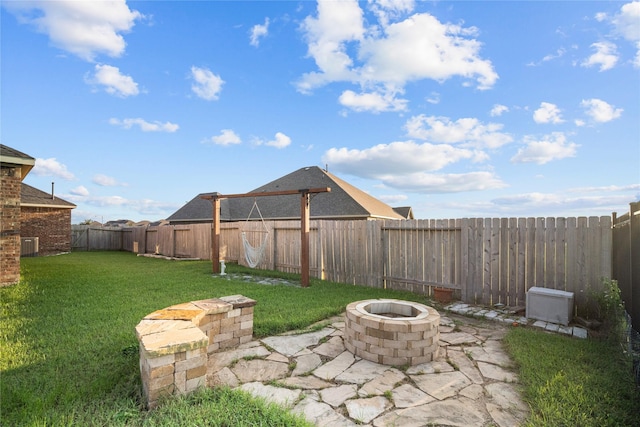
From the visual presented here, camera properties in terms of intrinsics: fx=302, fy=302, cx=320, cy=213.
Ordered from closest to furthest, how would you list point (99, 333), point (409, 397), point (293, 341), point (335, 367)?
1. point (409, 397)
2. point (335, 367)
3. point (293, 341)
4. point (99, 333)

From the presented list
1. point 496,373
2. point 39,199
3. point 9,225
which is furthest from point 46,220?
point 496,373

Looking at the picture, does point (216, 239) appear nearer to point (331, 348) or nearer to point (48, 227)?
point (331, 348)

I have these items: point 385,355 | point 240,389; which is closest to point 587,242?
point 385,355

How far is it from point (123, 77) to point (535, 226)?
876 centimetres

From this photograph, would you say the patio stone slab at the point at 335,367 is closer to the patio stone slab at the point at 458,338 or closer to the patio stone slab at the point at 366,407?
the patio stone slab at the point at 366,407

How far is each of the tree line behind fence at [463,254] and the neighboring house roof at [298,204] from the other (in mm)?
5859

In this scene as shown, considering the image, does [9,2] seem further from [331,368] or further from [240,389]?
[331,368]

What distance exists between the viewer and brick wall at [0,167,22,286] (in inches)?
263

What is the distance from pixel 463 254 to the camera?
5598mm

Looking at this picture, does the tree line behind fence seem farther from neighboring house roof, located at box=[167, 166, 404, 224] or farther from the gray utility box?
neighboring house roof, located at box=[167, 166, 404, 224]

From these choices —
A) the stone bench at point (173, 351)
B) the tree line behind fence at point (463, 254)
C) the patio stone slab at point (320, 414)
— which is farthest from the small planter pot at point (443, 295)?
the stone bench at point (173, 351)

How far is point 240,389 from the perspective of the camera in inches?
91.8

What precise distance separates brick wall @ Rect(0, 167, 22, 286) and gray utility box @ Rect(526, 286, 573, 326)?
1027cm

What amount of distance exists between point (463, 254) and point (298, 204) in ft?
36.7
